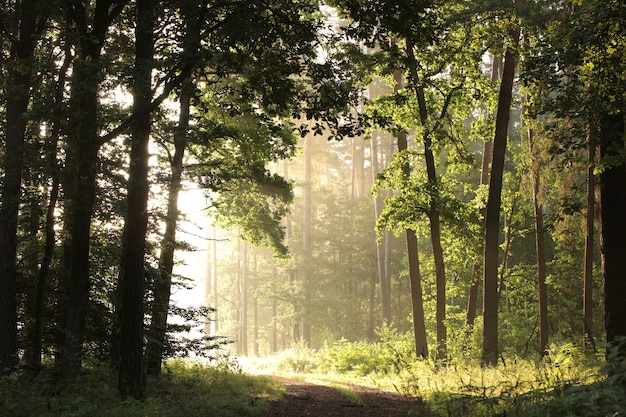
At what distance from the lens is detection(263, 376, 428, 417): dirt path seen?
8.76 m

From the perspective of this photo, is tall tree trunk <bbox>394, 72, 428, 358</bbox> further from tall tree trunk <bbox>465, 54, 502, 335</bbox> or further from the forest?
tall tree trunk <bbox>465, 54, 502, 335</bbox>

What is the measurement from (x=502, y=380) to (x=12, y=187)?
954 centimetres

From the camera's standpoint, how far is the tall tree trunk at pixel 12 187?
10594mm

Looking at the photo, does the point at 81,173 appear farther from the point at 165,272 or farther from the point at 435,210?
the point at 435,210

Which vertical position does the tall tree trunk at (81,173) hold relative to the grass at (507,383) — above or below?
above

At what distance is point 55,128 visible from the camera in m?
11.1

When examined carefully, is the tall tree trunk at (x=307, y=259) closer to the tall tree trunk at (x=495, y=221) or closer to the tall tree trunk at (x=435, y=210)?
the tall tree trunk at (x=435, y=210)

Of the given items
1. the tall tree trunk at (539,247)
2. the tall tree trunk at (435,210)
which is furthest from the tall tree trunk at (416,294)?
the tall tree trunk at (539,247)

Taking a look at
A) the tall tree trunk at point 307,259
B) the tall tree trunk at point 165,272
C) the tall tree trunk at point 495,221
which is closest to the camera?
the tall tree trunk at point 165,272

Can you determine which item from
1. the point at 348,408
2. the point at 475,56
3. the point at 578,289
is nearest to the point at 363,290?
the point at 578,289

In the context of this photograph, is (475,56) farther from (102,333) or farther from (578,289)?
(578,289)

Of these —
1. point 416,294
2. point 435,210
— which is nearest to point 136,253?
point 435,210

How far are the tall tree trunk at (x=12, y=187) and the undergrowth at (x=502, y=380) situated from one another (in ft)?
24.0

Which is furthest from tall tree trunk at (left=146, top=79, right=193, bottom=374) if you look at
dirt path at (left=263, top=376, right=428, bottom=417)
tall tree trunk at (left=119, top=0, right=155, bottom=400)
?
dirt path at (left=263, top=376, right=428, bottom=417)
